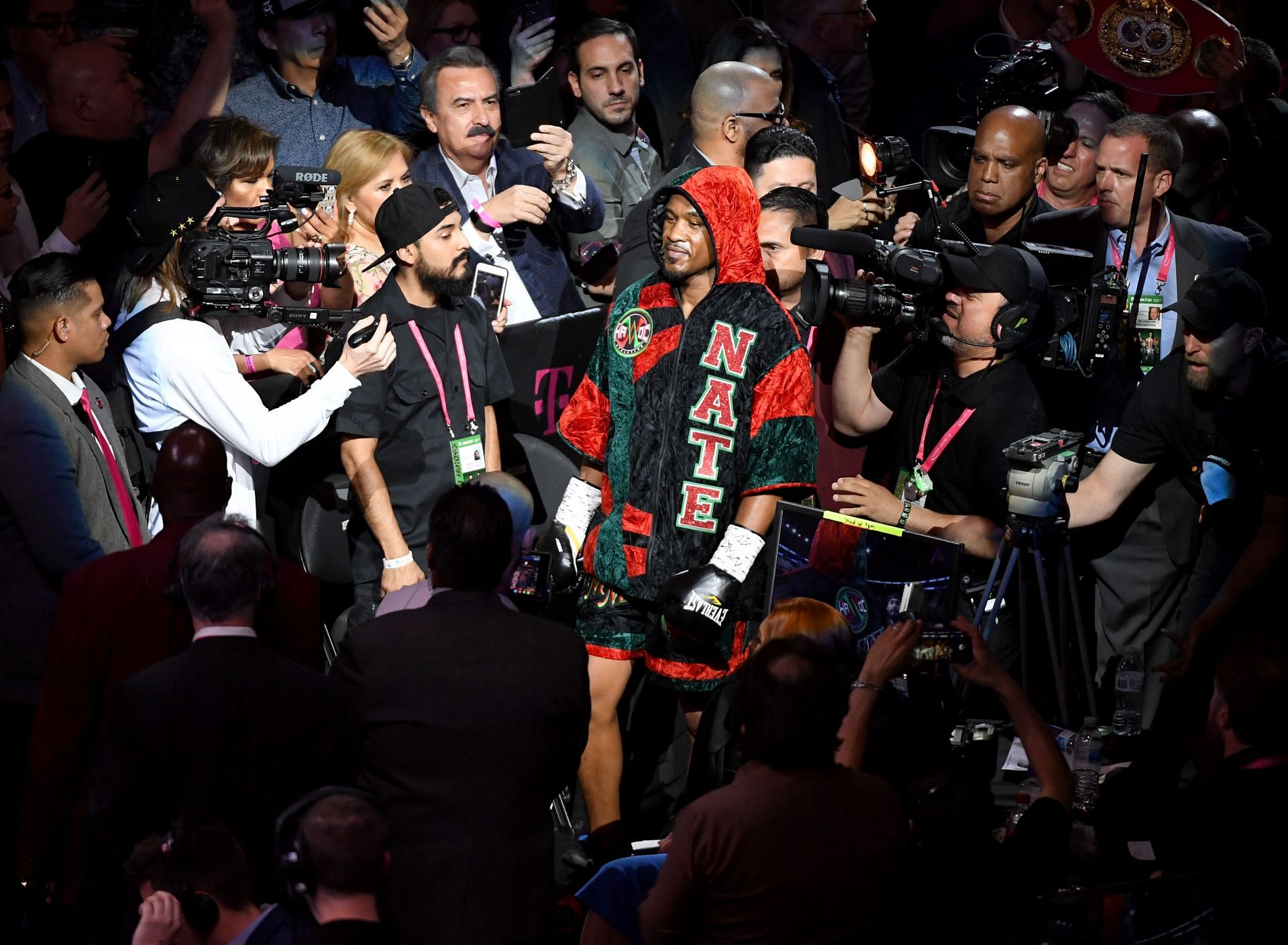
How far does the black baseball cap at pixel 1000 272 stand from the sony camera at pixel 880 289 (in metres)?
0.07

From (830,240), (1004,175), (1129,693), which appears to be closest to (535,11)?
(1004,175)

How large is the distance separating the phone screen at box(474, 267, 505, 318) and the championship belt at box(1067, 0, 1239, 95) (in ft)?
12.4

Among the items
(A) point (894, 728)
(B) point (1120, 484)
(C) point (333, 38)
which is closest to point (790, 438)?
(A) point (894, 728)

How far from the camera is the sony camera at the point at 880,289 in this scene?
15.5 feet

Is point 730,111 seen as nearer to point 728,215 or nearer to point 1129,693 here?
point 728,215

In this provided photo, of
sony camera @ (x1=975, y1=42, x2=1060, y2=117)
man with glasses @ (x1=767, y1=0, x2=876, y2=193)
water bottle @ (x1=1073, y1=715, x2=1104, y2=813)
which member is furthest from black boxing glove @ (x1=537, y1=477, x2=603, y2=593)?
man with glasses @ (x1=767, y1=0, x2=876, y2=193)

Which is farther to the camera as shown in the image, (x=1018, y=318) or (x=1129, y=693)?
(x=1129, y=693)

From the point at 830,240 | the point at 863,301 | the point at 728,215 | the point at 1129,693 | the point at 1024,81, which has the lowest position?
the point at 1129,693

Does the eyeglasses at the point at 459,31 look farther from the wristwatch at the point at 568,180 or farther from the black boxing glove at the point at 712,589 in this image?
the black boxing glove at the point at 712,589

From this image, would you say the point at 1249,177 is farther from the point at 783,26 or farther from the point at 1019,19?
the point at 783,26

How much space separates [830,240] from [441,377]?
138 cm

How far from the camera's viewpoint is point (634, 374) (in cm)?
424

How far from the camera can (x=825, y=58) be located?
763 cm

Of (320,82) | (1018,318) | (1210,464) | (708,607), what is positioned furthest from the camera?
(320,82)
